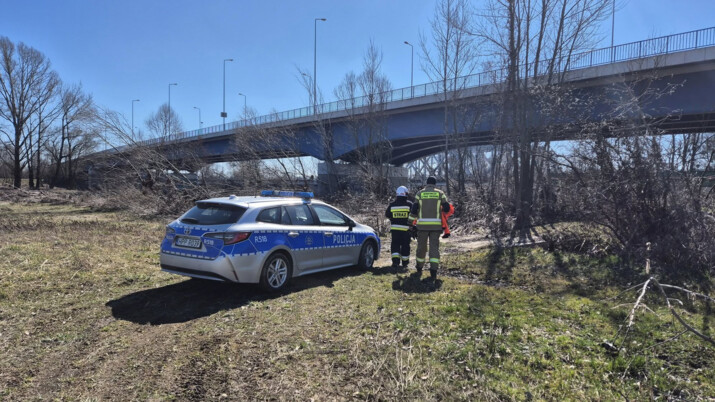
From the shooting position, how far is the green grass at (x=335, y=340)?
336 centimetres

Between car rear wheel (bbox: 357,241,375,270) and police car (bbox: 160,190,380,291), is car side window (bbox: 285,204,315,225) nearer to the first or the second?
police car (bbox: 160,190,380,291)

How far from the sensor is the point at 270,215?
21.1 feet

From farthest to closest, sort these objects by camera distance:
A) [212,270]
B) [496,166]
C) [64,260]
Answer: [496,166] < [64,260] < [212,270]

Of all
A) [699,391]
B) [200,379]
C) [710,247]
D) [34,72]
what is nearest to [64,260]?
[200,379]

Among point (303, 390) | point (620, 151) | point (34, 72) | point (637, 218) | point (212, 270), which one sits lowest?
point (303, 390)

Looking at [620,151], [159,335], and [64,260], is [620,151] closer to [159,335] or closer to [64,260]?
[159,335]

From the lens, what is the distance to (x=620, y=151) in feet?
28.2

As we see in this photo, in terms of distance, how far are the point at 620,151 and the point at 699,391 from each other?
21.4 feet

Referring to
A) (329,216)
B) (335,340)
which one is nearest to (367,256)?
(329,216)

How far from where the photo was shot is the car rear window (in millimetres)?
6004

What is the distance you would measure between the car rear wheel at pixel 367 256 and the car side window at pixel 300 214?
1.54 meters

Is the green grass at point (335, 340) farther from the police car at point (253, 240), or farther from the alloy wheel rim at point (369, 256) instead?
the alloy wheel rim at point (369, 256)

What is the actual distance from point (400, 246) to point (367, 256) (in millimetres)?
717

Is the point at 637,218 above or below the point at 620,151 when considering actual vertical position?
below
